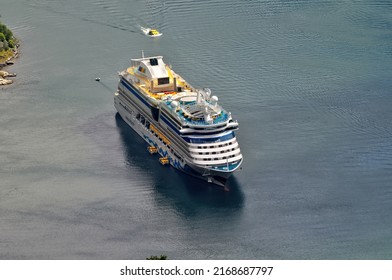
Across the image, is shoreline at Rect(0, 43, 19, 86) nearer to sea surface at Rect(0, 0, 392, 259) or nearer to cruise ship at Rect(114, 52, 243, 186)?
sea surface at Rect(0, 0, 392, 259)

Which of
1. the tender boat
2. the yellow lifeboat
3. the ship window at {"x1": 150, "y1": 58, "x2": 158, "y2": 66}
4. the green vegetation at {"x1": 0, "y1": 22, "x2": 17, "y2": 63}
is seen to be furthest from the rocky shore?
the yellow lifeboat

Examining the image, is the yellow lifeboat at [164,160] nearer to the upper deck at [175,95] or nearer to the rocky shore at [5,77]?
the upper deck at [175,95]

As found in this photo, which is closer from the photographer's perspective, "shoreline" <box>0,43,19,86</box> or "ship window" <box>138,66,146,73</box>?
"ship window" <box>138,66,146,73</box>

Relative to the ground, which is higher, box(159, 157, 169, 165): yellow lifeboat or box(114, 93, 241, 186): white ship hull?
box(114, 93, 241, 186): white ship hull

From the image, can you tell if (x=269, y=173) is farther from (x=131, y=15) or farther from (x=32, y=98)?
(x=131, y=15)

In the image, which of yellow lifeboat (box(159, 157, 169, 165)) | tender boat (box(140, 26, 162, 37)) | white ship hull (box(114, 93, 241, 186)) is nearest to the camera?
white ship hull (box(114, 93, 241, 186))

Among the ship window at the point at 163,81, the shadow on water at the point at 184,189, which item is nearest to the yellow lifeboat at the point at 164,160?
the shadow on water at the point at 184,189

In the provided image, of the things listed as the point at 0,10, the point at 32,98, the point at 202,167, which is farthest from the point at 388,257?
the point at 0,10

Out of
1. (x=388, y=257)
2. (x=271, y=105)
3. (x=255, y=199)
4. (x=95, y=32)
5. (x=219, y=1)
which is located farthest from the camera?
(x=219, y=1)

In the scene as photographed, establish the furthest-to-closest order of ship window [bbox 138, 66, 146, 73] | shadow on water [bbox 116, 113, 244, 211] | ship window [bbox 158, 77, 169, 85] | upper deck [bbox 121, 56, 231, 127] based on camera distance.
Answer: ship window [bbox 138, 66, 146, 73], ship window [bbox 158, 77, 169, 85], upper deck [bbox 121, 56, 231, 127], shadow on water [bbox 116, 113, 244, 211]
